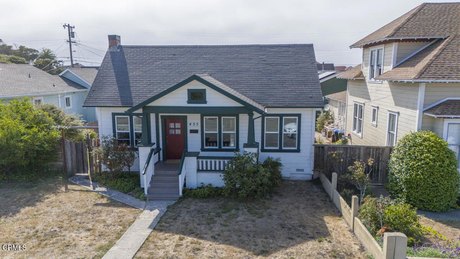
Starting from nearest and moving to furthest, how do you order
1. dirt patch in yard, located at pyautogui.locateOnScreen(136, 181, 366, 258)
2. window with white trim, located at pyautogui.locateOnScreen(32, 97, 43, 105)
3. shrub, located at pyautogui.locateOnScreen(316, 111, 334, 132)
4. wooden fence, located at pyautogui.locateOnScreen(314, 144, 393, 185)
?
dirt patch in yard, located at pyautogui.locateOnScreen(136, 181, 366, 258) < wooden fence, located at pyautogui.locateOnScreen(314, 144, 393, 185) < window with white trim, located at pyautogui.locateOnScreen(32, 97, 43, 105) < shrub, located at pyautogui.locateOnScreen(316, 111, 334, 132)

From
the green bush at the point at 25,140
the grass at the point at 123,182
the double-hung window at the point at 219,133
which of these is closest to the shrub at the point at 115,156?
the grass at the point at 123,182

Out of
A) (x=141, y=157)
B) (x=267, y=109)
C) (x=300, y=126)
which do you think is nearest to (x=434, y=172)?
(x=300, y=126)

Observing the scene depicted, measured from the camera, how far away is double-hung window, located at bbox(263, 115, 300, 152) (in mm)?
14320

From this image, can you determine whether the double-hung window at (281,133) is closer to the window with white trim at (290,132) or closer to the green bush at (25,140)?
the window with white trim at (290,132)

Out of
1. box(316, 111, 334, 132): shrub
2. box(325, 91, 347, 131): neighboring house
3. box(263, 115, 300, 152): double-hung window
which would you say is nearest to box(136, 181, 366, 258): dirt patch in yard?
box(263, 115, 300, 152): double-hung window

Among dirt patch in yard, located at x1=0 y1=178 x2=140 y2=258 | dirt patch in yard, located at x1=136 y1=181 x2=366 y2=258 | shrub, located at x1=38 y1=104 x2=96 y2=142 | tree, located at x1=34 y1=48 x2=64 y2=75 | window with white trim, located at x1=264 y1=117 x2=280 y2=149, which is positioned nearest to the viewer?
dirt patch in yard, located at x1=136 y1=181 x2=366 y2=258

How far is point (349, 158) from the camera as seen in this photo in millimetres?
13656

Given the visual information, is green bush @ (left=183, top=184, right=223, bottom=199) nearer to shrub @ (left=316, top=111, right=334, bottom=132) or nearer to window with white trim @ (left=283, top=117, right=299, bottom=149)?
window with white trim @ (left=283, top=117, right=299, bottom=149)

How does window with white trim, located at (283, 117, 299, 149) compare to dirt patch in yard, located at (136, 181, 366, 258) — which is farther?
window with white trim, located at (283, 117, 299, 149)

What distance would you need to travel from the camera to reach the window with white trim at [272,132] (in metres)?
14.4

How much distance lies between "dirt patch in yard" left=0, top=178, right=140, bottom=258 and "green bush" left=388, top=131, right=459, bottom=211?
9813mm

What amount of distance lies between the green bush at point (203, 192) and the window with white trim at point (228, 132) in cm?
246

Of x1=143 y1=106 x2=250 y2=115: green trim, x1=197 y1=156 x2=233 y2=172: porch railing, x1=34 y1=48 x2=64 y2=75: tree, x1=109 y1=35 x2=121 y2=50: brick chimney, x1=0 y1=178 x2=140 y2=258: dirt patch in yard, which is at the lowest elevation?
x1=0 y1=178 x2=140 y2=258: dirt patch in yard

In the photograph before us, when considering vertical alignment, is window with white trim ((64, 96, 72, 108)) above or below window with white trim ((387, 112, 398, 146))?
above
